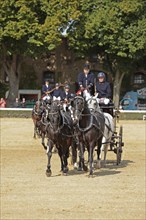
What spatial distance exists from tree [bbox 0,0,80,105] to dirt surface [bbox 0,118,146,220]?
36367 mm

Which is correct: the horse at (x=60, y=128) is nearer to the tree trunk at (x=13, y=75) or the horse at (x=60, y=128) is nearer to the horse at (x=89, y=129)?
the horse at (x=89, y=129)

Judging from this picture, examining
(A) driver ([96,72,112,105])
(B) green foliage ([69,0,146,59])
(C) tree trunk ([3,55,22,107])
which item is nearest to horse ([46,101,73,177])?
(A) driver ([96,72,112,105])

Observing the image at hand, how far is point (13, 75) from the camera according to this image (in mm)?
67625

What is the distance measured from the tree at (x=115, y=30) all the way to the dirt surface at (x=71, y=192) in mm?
37672

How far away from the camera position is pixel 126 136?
4141 cm

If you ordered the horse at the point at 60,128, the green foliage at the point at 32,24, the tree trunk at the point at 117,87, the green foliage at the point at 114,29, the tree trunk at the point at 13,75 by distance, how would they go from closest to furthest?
the horse at the point at 60,128 → the green foliage at the point at 32,24 → the green foliage at the point at 114,29 → the tree trunk at the point at 13,75 → the tree trunk at the point at 117,87

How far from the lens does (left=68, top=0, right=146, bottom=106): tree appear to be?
65.3 metres

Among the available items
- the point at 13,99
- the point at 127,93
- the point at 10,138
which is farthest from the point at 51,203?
the point at 127,93

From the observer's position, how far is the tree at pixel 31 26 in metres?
63.9

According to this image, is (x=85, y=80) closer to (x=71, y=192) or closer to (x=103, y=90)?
(x=103, y=90)

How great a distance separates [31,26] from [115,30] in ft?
30.0

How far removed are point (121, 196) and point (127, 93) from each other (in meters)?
55.6

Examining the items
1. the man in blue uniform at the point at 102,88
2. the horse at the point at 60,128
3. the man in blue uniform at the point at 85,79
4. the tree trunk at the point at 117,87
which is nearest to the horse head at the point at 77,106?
the man in blue uniform at the point at 85,79

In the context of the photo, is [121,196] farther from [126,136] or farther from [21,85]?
[21,85]
